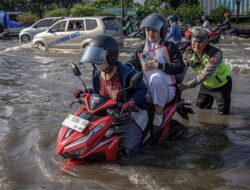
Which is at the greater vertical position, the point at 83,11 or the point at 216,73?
the point at 216,73

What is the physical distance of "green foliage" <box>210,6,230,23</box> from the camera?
30.8m

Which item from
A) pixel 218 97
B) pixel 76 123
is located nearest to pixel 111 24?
pixel 218 97

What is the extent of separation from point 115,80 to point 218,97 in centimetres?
260

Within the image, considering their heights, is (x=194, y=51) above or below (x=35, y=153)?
above

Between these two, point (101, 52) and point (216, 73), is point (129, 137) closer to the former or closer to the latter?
point (101, 52)

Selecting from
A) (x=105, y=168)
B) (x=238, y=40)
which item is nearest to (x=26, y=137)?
(x=105, y=168)

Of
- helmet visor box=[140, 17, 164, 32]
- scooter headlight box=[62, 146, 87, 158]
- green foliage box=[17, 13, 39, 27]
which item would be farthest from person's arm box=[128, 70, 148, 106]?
green foliage box=[17, 13, 39, 27]

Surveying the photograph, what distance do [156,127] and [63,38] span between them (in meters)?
14.5

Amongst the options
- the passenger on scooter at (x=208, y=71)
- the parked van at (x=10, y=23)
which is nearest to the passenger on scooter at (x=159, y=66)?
the passenger on scooter at (x=208, y=71)

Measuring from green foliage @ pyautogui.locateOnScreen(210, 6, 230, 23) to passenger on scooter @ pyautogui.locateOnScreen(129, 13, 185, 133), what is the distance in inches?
1013

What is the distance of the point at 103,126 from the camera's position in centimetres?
508

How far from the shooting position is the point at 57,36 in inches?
787

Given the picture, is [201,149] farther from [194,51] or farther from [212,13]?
[212,13]

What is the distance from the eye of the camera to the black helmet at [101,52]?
202 inches
